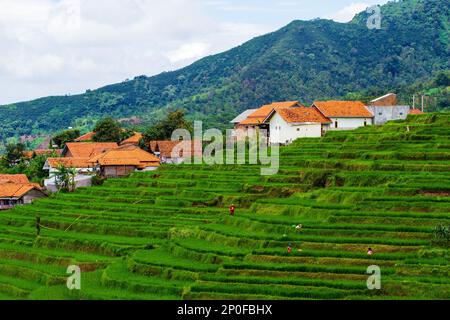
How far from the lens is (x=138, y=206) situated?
37.6 metres

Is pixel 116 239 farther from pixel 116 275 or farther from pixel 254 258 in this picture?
pixel 254 258

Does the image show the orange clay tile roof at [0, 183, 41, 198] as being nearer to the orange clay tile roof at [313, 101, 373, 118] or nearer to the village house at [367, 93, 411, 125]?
the orange clay tile roof at [313, 101, 373, 118]

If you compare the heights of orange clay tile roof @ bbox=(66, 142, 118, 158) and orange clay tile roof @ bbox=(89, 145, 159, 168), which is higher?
orange clay tile roof @ bbox=(66, 142, 118, 158)

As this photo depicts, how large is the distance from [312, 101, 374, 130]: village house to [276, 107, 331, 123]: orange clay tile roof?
Result: 0.43 meters

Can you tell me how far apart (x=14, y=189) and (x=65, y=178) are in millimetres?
2977

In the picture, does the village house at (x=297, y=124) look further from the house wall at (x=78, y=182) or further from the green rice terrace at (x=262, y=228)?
the house wall at (x=78, y=182)

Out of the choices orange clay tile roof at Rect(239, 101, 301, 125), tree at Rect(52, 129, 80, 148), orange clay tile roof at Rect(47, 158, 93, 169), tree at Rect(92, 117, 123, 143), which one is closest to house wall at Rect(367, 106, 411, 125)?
orange clay tile roof at Rect(239, 101, 301, 125)

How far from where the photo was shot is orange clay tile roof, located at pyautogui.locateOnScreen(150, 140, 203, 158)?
172 ft

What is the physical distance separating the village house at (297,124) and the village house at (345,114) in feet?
1.47

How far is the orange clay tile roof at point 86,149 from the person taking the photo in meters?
56.8

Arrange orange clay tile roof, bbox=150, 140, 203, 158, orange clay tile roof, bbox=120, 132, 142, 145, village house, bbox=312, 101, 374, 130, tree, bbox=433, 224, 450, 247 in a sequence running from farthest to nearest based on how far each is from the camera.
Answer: orange clay tile roof, bbox=120, 132, 142, 145 → orange clay tile roof, bbox=150, 140, 203, 158 → village house, bbox=312, 101, 374, 130 → tree, bbox=433, 224, 450, 247

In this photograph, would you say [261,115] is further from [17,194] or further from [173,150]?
[17,194]

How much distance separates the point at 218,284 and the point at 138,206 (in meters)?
14.9
